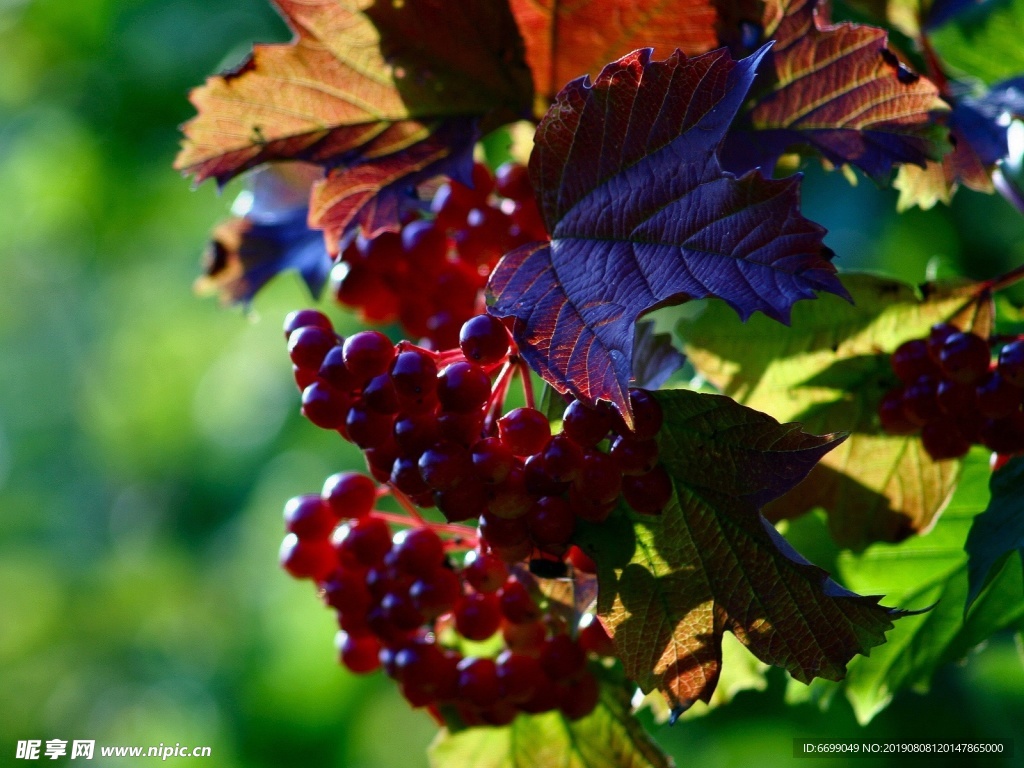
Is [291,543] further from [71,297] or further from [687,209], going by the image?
[71,297]

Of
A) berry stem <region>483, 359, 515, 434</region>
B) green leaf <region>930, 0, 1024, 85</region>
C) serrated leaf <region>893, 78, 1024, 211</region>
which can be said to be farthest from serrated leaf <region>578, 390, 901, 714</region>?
green leaf <region>930, 0, 1024, 85</region>

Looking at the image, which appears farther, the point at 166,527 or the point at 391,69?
the point at 166,527

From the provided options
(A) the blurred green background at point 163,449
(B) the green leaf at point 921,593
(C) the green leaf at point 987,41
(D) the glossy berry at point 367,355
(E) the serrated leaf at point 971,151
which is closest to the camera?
(D) the glossy berry at point 367,355

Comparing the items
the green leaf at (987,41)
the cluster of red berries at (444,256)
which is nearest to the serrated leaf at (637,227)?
the cluster of red berries at (444,256)

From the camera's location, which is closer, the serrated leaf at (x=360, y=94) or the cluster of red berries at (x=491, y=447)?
the cluster of red berries at (x=491, y=447)

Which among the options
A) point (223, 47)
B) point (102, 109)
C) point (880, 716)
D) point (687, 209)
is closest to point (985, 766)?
point (880, 716)

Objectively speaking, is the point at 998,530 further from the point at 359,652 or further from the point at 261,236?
the point at 261,236

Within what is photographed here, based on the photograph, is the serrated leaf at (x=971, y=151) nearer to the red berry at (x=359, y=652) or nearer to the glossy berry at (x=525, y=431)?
the glossy berry at (x=525, y=431)
